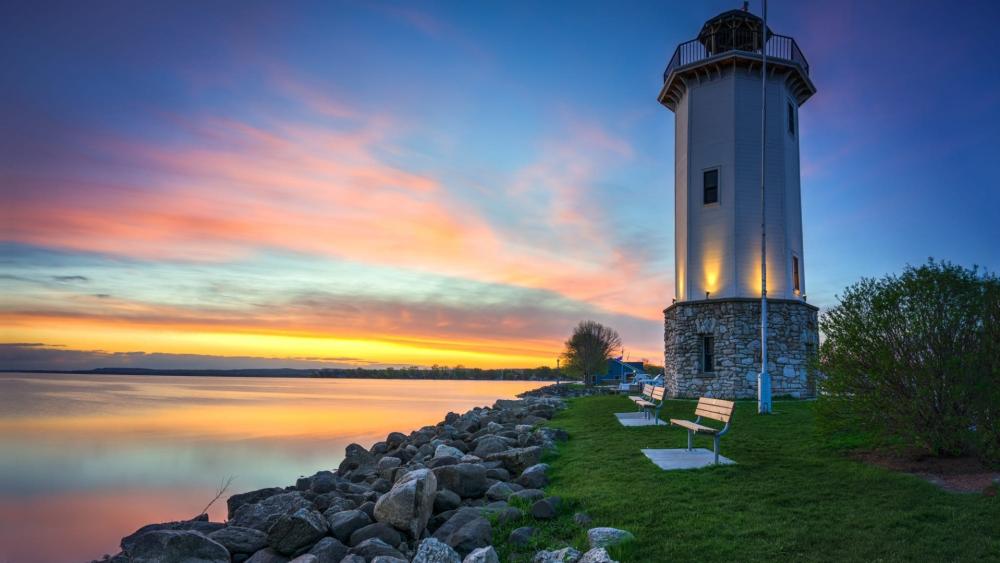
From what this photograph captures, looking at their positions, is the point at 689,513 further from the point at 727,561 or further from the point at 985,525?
the point at 985,525

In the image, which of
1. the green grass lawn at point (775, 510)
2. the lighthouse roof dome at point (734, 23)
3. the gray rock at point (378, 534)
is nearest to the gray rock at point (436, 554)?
the green grass lawn at point (775, 510)

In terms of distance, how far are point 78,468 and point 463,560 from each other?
55.3 ft

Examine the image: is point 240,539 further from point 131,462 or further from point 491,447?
point 131,462

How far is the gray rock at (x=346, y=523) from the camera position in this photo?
23.0ft

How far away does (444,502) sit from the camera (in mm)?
7906

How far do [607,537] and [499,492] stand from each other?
283cm

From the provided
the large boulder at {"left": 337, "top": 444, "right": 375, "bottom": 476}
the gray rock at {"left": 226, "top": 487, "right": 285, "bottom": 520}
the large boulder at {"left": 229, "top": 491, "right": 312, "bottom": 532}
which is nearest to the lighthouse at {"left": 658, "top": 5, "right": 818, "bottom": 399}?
the large boulder at {"left": 337, "top": 444, "right": 375, "bottom": 476}

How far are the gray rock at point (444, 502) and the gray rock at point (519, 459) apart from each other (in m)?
2.34

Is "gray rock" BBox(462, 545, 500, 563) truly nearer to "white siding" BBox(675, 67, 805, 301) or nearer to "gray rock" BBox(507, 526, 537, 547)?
"gray rock" BBox(507, 526, 537, 547)

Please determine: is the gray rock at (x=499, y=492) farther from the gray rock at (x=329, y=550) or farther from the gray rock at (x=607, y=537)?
the gray rock at (x=607, y=537)

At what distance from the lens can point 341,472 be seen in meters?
14.7

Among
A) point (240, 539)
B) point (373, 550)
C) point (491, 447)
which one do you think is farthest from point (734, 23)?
point (240, 539)

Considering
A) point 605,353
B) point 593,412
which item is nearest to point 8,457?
point 593,412

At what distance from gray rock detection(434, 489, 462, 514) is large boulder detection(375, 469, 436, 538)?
56 cm
